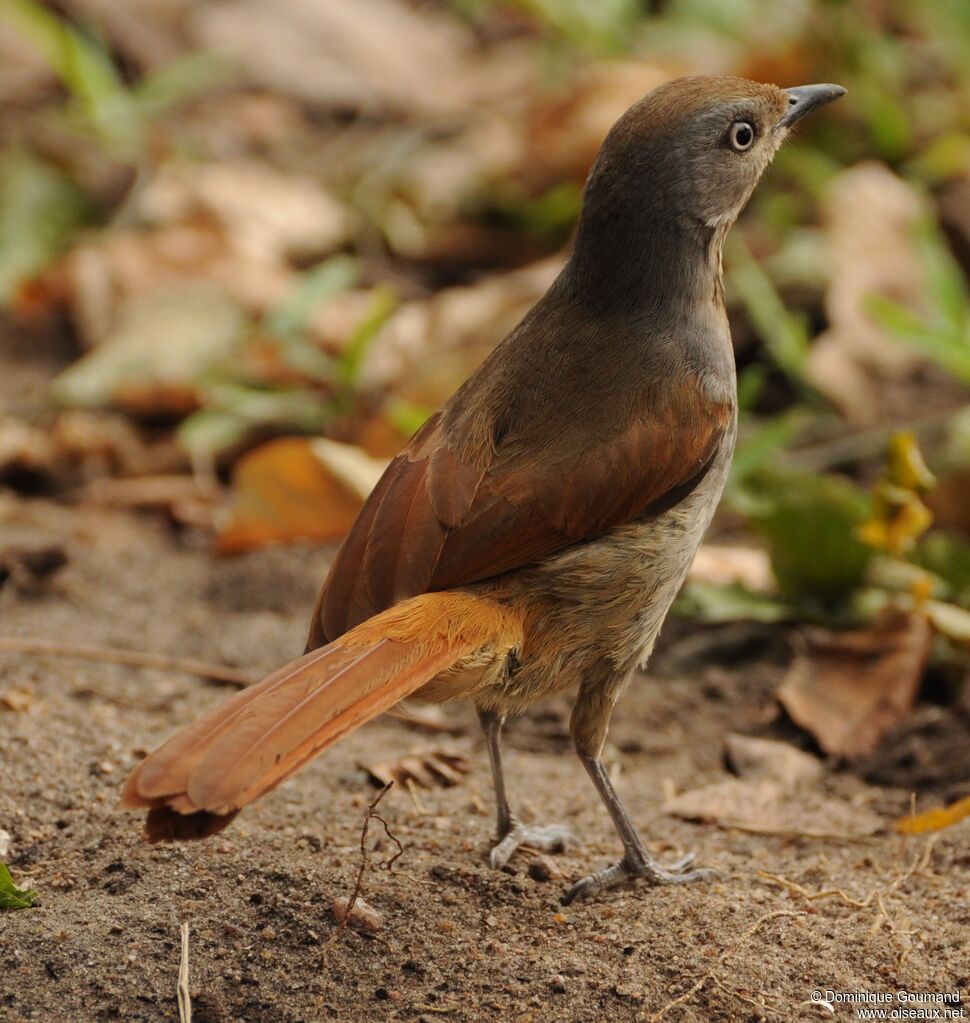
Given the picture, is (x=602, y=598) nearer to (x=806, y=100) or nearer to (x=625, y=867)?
(x=625, y=867)

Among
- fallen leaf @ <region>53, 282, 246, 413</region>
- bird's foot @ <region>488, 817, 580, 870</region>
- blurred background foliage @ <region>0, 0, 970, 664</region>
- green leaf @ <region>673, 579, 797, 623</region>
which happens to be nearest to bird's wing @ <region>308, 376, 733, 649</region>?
bird's foot @ <region>488, 817, 580, 870</region>

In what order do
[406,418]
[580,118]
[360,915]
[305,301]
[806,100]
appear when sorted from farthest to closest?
[580,118], [305,301], [406,418], [806,100], [360,915]

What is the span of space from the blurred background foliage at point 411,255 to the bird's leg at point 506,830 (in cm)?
137

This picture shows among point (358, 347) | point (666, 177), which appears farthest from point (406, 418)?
point (666, 177)

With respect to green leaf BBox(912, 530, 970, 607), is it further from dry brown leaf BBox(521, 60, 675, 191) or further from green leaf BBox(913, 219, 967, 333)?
dry brown leaf BBox(521, 60, 675, 191)

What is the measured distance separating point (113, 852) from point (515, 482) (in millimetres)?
1305

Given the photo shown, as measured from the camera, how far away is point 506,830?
3.87 metres

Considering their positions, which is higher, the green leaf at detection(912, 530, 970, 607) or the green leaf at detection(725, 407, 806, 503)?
the green leaf at detection(725, 407, 806, 503)

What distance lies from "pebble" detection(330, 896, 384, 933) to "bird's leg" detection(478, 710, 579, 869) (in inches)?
18.2

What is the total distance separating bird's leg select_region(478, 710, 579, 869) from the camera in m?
3.76

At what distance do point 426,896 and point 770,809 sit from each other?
1.24 meters

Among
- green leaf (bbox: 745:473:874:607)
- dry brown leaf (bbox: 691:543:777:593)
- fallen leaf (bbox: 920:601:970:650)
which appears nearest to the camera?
fallen leaf (bbox: 920:601:970:650)

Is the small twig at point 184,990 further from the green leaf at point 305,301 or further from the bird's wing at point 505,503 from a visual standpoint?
the green leaf at point 305,301

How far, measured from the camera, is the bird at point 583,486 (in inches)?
138
